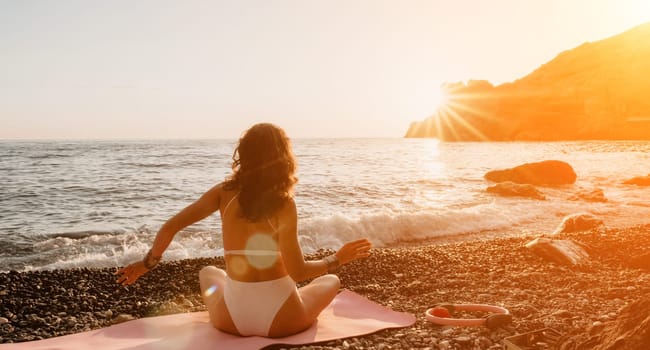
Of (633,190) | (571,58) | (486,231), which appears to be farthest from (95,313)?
(571,58)

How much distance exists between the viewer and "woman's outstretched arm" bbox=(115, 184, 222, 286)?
190 inches

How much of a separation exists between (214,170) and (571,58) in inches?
5960

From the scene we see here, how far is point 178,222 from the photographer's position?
4.83 metres

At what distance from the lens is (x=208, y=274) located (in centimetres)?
582

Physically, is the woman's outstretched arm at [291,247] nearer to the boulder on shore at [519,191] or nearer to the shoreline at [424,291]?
the shoreline at [424,291]

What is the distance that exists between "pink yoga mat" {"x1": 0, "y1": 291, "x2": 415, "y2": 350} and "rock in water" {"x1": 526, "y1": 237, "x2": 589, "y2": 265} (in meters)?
4.51

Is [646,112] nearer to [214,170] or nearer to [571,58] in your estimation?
A: [571,58]

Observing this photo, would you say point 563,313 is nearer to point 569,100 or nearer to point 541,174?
point 541,174

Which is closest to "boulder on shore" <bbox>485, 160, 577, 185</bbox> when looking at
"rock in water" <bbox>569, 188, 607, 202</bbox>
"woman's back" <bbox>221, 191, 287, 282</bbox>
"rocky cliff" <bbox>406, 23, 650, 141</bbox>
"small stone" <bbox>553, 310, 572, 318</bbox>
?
"rock in water" <bbox>569, 188, 607, 202</bbox>

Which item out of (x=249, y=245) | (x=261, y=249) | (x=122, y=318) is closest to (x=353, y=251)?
(x=261, y=249)

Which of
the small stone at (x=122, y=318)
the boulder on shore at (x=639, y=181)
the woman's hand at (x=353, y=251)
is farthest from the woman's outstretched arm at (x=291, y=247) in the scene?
the boulder on shore at (x=639, y=181)

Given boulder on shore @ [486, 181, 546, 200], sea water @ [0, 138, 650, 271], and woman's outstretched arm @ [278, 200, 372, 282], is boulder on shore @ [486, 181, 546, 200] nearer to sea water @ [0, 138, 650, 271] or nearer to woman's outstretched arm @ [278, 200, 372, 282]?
sea water @ [0, 138, 650, 271]

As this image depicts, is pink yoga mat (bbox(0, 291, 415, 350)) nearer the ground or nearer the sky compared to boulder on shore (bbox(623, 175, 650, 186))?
nearer the sky

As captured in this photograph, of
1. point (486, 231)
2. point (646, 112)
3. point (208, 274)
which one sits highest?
point (646, 112)
